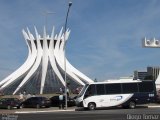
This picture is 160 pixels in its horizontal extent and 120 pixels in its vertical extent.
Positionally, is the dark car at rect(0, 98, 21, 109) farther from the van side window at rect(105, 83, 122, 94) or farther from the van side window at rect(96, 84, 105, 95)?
the van side window at rect(105, 83, 122, 94)

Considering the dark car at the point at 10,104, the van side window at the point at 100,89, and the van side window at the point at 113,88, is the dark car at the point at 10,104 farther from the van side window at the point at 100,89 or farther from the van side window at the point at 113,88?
the van side window at the point at 113,88

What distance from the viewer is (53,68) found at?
10331 centimetres

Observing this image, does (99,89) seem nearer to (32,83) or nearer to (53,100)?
(53,100)

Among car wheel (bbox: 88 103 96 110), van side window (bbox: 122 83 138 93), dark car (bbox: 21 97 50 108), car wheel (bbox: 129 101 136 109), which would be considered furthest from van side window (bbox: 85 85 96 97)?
dark car (bbox: 21 97 50 108)

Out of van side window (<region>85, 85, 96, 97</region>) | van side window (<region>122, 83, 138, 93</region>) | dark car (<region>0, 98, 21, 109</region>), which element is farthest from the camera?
dark car (<region>0, 98, 21, 109</region>)

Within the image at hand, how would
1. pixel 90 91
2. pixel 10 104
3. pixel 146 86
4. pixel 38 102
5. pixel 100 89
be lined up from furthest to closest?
pixel 10 104 → pixel 38 102 → pixel 146 86 → pixel 100 89 → pixel 90 91

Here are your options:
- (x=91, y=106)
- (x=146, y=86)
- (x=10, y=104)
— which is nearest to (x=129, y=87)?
(x=146, y=86)

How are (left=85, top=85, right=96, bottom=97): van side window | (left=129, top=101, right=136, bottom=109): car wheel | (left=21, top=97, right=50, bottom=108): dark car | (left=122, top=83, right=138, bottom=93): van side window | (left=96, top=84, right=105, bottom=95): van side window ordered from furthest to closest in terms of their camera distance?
(left=21, top=97, right=50, bottom=108): dark car, (left=122, top=83, right=138, bottom=93): van side window, (left=129, top=101, right=136, bottom=109): car wheel, (left=96, top=84, right=105, bottom=95): van side window, (left=85, top=85, right=96, bottom=97): van side window

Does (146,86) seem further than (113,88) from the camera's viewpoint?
Yes

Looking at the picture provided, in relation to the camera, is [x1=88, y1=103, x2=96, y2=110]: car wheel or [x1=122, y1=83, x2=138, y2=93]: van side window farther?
[x1=122, y1=83, x2=138, y2=93]: van side window

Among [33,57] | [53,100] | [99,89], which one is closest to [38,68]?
[33,57]

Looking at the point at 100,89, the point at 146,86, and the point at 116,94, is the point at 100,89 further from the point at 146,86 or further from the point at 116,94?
the point at 146,86

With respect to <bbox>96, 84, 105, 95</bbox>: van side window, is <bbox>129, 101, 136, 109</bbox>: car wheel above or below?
below

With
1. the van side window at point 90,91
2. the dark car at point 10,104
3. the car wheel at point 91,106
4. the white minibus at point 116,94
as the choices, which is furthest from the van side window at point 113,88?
the dark car at point 10,104
